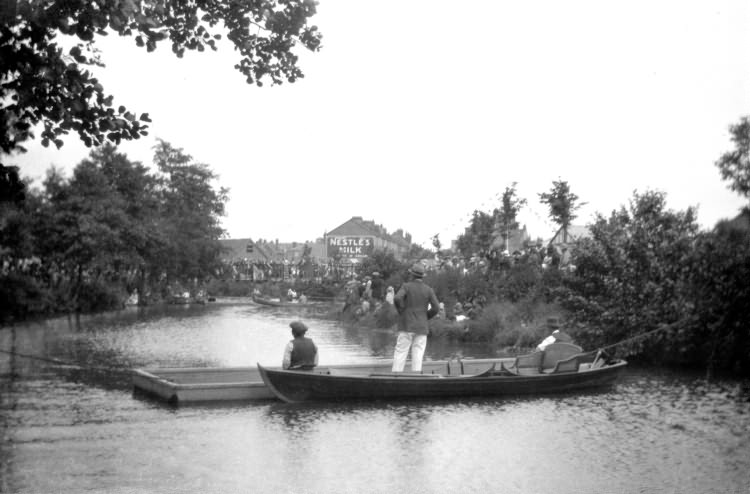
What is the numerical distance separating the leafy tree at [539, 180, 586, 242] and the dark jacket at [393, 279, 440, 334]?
70.2 feet

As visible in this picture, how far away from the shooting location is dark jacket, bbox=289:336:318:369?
14.2 m

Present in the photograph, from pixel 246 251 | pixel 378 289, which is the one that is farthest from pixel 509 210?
pixel 246 251

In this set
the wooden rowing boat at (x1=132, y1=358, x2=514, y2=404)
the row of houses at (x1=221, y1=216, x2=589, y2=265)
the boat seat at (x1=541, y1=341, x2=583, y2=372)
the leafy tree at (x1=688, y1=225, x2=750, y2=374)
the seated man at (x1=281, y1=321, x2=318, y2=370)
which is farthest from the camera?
the row of houses at (x1=221, y1=216, x2=589, y2=265)

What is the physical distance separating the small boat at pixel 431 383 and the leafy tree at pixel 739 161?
6.25 m

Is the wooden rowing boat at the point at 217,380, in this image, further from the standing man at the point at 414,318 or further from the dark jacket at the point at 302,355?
the standing man at the point at 414,318

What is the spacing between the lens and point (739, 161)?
9398 mm

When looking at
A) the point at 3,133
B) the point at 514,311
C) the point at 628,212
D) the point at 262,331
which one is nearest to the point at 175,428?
the point at 3,133

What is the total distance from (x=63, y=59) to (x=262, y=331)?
25.2 meters

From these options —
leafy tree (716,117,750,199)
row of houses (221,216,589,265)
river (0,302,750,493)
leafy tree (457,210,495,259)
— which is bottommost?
river (0,302,750,493)

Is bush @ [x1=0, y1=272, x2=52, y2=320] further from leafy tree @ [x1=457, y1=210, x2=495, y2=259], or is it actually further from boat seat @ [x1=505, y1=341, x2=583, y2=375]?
boat seat @ [x1=505, y1=341, x2=583, y2=375]

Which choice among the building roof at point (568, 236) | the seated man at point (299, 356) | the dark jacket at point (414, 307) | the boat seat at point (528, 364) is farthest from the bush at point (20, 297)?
the boat seat at point (528, 364)

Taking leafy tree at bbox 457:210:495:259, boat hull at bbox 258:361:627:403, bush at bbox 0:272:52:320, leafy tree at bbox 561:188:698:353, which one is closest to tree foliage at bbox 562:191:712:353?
leafy tree at bbox 561:188:698:353

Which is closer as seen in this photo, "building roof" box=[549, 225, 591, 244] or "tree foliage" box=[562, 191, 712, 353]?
"tree foliage" box=[562, 191, 712, 353]

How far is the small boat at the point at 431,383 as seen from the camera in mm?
13781
